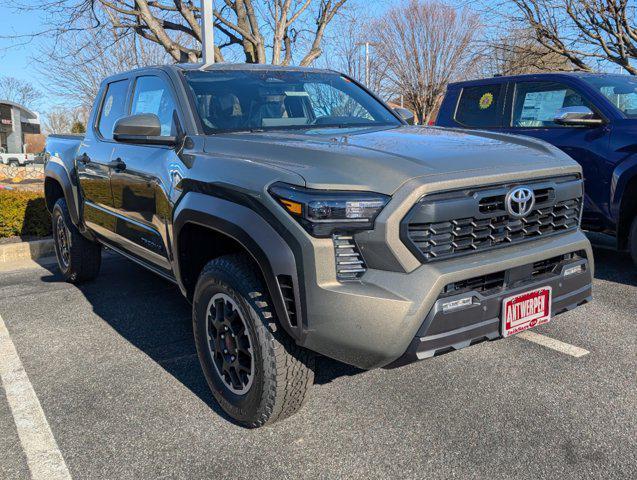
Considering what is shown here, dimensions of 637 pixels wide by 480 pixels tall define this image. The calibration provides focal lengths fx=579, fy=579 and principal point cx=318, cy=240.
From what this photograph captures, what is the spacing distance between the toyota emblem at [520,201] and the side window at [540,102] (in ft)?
11.0

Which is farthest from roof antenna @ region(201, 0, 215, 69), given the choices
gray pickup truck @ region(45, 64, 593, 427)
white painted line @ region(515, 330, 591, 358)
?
white painted line @ region(515, 330, 591, 358)

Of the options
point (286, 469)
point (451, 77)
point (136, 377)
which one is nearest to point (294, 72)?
point (136, 377)

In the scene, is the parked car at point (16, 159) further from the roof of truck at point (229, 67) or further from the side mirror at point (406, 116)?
the side mirror at point (406, 116)

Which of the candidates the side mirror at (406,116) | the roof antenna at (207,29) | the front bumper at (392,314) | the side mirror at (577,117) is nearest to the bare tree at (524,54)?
the roof antenna at (207,29)

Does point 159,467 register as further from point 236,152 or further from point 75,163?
point 75,163

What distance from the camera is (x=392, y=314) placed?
2215 mm

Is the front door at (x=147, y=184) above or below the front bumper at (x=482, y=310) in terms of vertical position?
above

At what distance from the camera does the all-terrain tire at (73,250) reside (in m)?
5.20

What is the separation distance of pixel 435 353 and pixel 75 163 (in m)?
3.74

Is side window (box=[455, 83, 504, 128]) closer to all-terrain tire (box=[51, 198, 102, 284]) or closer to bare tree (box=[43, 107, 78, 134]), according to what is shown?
all-terrain tire (box=[51, 198, 102, 284])

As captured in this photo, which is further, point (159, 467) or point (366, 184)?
point (159, 467)

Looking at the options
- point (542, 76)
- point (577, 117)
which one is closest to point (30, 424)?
point (577, 117)

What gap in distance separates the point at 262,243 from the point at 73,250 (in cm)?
345

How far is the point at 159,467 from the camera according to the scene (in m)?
2.52
